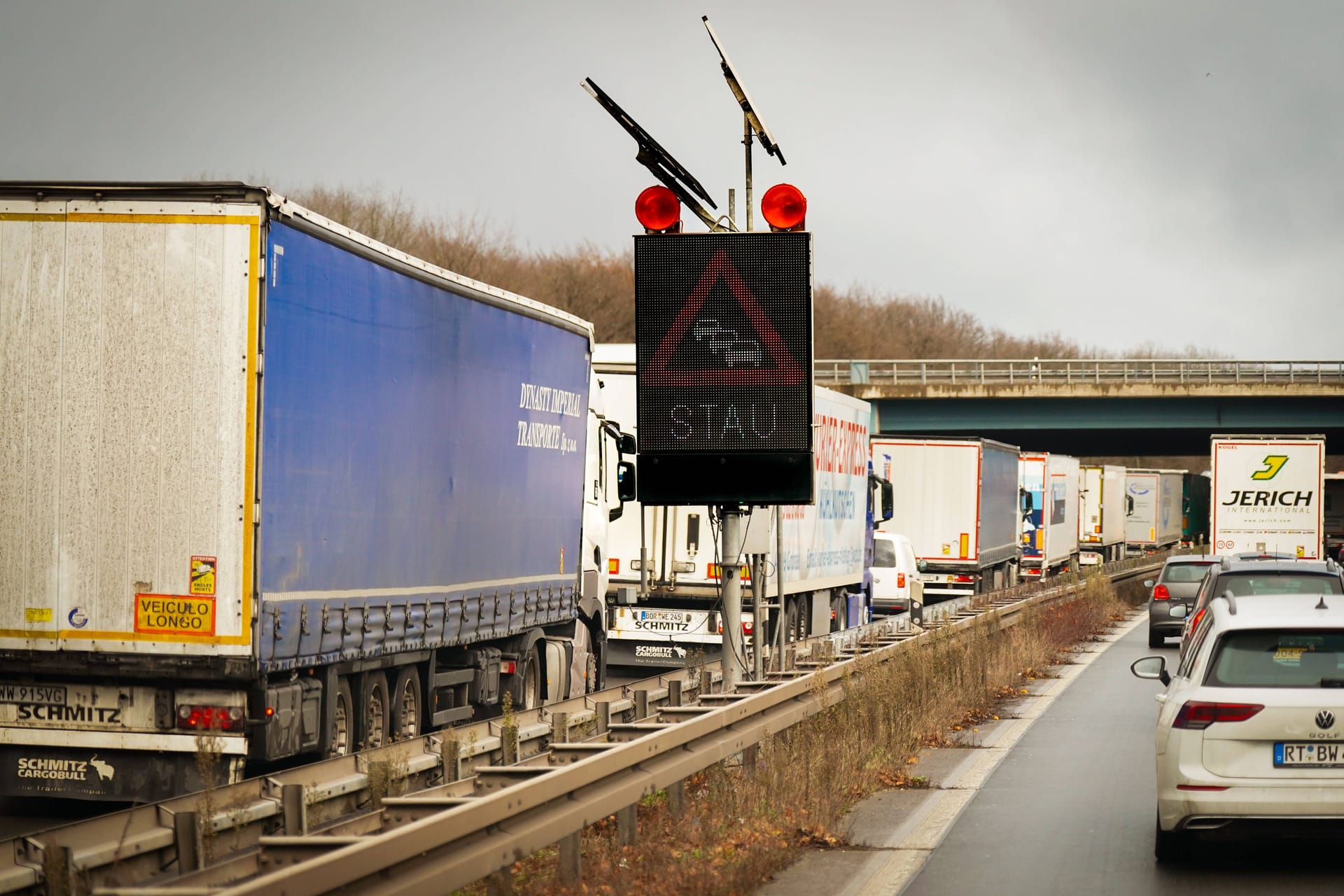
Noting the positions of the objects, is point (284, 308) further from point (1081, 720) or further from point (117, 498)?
point (1081, 720)

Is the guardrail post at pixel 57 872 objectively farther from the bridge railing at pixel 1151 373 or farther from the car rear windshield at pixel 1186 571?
the bridge railing at pixel 1151 373

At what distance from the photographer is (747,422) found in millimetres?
12055

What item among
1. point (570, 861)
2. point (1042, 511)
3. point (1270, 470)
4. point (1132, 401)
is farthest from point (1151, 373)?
point (570, 861)

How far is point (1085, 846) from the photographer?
984 cm

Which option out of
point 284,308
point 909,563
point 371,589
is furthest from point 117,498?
point 909,563

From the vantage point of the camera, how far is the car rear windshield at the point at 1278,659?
888 cm

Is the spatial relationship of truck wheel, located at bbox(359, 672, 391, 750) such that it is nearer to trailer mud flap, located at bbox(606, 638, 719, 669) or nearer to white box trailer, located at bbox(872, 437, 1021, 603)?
trailer mud flap, located at bbox(606, 638, 719, 669)

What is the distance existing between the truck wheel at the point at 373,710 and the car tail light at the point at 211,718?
6.28 ft

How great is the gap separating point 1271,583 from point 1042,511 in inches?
1114

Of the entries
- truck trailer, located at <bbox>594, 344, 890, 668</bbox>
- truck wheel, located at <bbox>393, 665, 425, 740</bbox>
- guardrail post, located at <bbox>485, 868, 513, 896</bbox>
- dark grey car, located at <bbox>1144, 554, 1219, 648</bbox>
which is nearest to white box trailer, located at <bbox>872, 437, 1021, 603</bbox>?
dark grey car, located at <bbox>1144, 554, 1219, 648</bbox>

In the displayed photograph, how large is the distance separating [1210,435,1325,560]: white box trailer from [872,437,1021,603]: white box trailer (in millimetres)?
4763

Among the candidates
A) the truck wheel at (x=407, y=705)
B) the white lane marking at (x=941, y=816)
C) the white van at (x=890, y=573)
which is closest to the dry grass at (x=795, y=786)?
the white lane marking at (x=941, y=816)

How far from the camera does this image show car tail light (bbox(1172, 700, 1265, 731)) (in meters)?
8.72

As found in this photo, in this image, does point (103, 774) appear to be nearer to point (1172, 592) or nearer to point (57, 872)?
point (57, 872)
